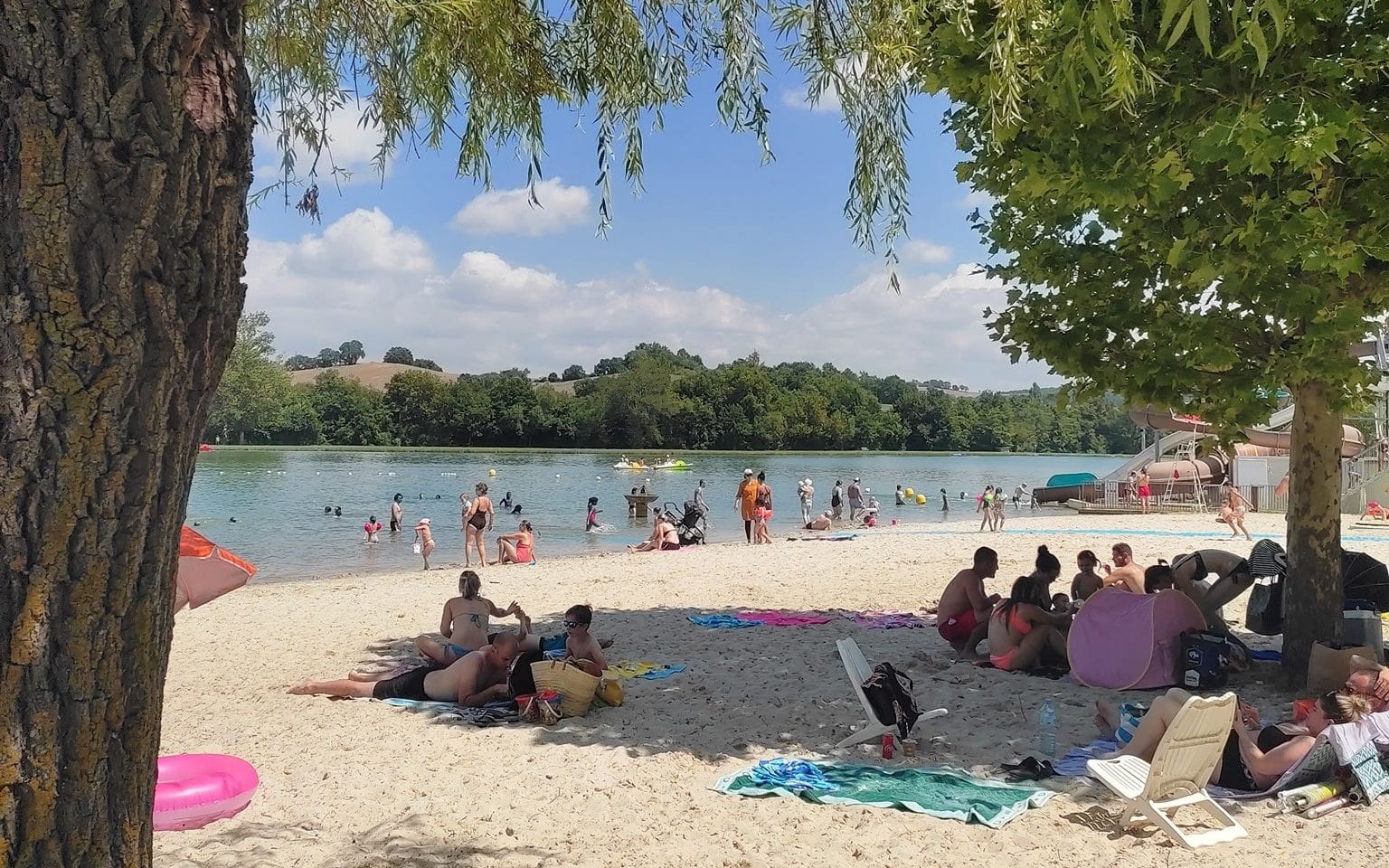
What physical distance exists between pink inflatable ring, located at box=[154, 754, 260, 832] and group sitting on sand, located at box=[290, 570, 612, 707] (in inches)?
63.3

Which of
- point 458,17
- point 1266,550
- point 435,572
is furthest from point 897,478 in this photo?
point 458,17

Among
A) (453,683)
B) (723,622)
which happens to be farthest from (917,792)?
(723,622)

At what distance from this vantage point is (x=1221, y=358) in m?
5.89

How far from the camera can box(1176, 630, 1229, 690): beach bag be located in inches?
258

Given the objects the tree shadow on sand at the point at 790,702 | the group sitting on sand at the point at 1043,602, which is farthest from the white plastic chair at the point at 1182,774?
the group sitting on sand at the point at 1043,602

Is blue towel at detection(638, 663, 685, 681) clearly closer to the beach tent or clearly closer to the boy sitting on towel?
the boy sitting on towel

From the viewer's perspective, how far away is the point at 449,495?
128 ft

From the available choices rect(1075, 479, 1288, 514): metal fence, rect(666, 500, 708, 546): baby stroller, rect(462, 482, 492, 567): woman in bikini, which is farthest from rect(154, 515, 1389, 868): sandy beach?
rect(1075, 479, 1288, 514): metal fence

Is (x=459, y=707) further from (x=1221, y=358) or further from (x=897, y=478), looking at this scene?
(x=897, y=478)

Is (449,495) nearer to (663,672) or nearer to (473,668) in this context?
(663,672)

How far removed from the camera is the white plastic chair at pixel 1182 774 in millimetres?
4379

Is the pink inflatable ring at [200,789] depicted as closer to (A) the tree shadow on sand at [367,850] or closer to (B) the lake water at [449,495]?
(A) the tree shadow on sand at [367,850]

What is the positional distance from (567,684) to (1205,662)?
167 inches

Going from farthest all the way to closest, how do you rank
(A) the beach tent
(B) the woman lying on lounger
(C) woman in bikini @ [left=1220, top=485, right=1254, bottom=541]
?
1. (C) woman in bikini @ [left=1220, top=485, right=1254, bottom=541]
2. (A) the beach tent
3. (B) the woman lying on lounger
